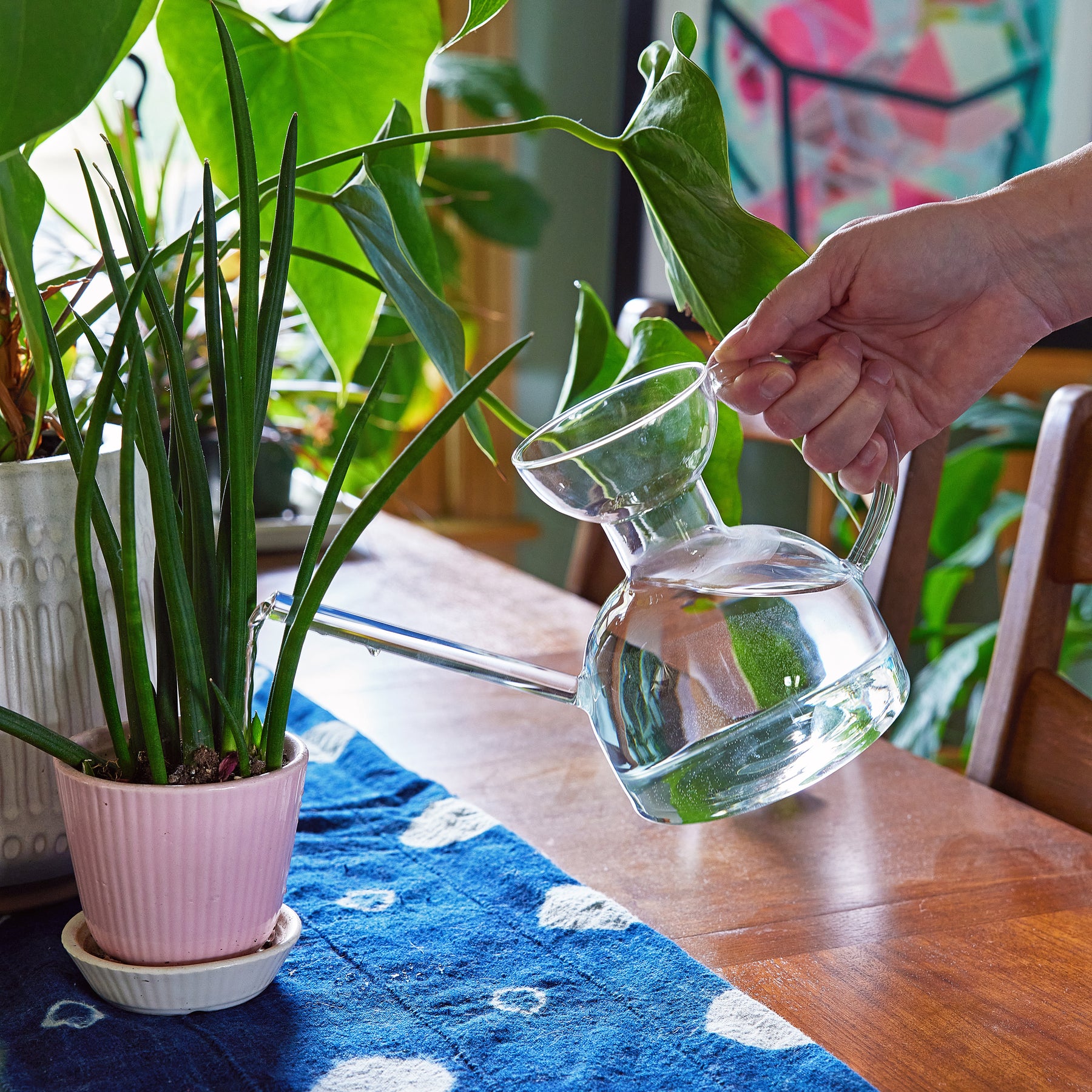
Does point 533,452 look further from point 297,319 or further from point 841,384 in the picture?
point 297,319

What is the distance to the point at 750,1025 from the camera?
39cm

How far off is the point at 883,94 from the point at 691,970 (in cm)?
190

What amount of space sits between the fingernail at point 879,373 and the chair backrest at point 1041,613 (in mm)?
304

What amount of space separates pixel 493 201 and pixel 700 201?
186 centimetres

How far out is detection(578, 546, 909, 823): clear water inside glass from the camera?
1.24 ft

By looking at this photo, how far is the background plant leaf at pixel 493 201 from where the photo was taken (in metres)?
2.22

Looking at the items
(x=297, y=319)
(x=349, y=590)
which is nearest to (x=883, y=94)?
(x=297, y=319)

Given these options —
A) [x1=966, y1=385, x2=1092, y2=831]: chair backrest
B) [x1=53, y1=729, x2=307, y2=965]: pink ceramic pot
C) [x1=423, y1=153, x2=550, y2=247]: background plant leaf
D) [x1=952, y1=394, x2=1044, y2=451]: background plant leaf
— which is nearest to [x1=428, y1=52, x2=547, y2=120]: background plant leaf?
[x1=423, y1=153, x2=550, y2=247]: background plant leaf

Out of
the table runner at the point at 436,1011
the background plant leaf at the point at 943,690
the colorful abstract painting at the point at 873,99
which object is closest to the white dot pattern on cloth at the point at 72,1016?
the table runner at the point at 436,1011

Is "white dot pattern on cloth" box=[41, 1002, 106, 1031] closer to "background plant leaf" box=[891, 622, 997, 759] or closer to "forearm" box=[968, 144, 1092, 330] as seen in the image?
"forearm" box=[968, 144, 1092, 330]

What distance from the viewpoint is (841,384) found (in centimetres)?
47

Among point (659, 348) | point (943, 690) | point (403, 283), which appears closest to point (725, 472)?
point (659, 348)

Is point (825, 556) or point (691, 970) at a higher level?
point (825, 556)

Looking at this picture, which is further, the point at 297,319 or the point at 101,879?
the point at 297,319
